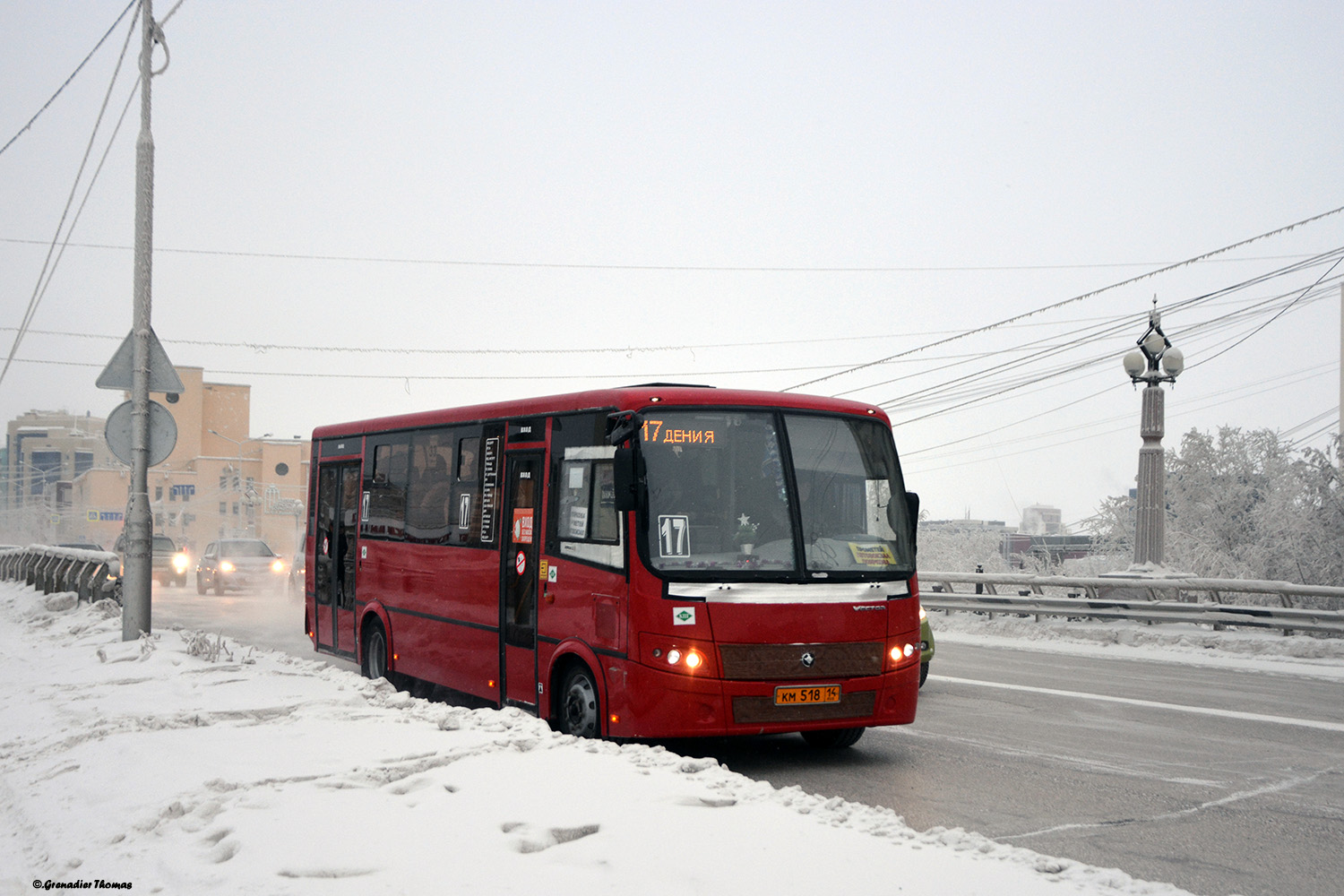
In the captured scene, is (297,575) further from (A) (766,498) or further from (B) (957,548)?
(B) (957,548)

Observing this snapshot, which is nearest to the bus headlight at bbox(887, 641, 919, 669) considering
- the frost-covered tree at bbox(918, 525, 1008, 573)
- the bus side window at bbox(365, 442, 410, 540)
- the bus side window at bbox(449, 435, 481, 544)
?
the bus side window at bbox(449, 435, 481, 544)

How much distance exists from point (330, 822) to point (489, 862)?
0.97 meters

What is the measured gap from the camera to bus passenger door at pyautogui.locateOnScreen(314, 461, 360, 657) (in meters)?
13.5

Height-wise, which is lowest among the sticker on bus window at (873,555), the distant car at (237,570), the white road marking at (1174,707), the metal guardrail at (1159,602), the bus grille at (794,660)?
the distant car at (237,570)

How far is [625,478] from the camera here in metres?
8.12

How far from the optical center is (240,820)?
17.5 feet

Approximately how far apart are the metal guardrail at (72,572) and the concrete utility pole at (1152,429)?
57.0 ft

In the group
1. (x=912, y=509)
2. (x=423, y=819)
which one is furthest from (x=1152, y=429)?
(x=423, y=819)

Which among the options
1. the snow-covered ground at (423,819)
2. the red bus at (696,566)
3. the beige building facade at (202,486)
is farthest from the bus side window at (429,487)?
the beige building facade at (202,486)

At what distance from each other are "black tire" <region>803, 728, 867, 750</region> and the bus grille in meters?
0.92

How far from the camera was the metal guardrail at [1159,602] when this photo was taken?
1692 cm

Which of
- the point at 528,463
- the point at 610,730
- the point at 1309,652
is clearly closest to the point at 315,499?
the point at 528,463

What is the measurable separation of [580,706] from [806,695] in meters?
1.74

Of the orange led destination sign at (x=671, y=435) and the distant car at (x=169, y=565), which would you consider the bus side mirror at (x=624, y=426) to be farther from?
the distant car at (x=169, y=565)
